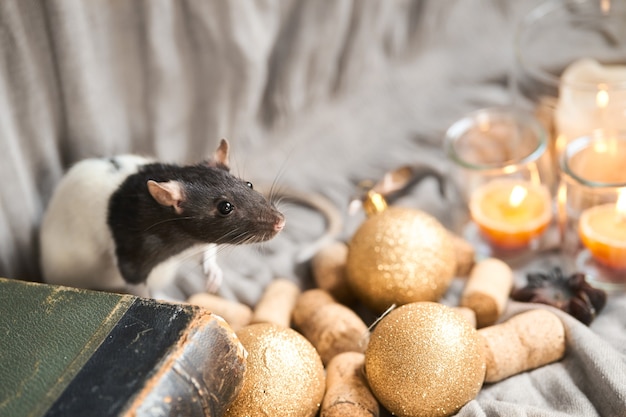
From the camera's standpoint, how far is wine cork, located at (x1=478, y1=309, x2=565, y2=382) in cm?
94

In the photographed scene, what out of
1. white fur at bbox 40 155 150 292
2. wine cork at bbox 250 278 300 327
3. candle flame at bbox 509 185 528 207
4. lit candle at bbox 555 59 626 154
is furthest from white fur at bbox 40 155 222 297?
lit candle at bbox 555 59 626 154

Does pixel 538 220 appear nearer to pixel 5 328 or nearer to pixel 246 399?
pixel 246 399

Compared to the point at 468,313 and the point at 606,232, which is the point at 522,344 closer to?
the point at 468,313

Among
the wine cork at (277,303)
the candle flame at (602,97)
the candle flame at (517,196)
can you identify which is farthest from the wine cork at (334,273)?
the candle flame at (602,97)

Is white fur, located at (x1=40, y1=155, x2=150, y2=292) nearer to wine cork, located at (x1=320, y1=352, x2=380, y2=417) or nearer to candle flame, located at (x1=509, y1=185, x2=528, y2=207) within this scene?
wine cork, located at (x1=320, y1=352, x2=380, y2=417)

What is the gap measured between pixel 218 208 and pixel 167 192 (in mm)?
66

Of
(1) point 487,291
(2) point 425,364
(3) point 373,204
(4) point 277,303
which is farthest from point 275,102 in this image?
(2) point 425,364

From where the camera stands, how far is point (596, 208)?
1.11 m

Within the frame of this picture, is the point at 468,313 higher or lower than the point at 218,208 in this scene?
lower

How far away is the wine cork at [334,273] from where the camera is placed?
1103 millimetres

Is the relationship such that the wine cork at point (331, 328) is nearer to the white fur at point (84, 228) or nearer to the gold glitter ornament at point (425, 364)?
the gold glitter ornament at point (425, 364)

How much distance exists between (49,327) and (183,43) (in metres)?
0.55

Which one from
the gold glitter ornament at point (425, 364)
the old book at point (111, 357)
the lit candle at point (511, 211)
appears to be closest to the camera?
the old book at point (111, 357)

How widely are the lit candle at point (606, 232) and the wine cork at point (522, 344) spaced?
0.49 ft
